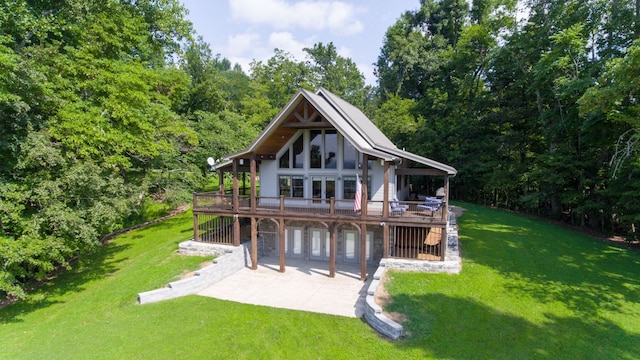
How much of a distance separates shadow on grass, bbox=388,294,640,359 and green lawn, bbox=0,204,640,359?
28mm

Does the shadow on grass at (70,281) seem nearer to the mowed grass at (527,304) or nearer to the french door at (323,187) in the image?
the french door at (323,187)

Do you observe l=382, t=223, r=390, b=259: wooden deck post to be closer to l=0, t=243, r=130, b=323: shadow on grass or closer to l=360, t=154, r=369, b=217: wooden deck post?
l=360, t=154, r=369, b=217: wooden deck post

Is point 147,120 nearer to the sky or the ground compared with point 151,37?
nearer to the ground

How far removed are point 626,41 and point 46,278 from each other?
32.4 meters

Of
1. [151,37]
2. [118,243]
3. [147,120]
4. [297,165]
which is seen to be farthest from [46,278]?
[151,37]

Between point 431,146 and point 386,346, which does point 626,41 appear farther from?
point 386,346

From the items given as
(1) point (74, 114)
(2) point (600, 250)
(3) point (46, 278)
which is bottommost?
(3) point (46, 278)

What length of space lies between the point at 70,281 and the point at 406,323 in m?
14.4

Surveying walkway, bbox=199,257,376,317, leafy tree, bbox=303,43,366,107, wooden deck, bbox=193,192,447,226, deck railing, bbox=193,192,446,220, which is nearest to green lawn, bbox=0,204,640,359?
walkway, bbox=199,257,376,317

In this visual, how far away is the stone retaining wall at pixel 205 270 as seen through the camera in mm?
11617

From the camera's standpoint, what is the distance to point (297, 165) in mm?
15891

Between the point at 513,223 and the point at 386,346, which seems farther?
the point at 513,223

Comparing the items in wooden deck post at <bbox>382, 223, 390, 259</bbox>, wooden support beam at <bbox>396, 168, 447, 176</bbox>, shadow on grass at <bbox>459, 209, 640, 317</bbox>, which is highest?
wooden support beam at <bbox>396, 168, 447, 176</bbox>

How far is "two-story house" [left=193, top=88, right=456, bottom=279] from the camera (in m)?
13.3
